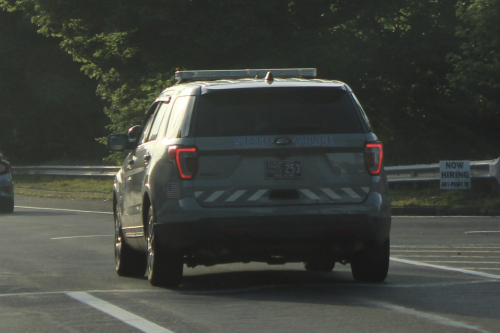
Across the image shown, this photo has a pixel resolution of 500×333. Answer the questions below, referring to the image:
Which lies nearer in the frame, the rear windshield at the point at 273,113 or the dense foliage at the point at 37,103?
the rear windshield at the point at 273,113

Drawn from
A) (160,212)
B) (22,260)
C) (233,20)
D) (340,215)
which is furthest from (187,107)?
(233,20)

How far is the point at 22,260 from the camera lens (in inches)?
477

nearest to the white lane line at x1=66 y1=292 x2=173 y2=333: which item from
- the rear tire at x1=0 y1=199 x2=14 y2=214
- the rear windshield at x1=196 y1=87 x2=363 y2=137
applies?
the rear windshield at x1=196 y1=87 x2=363 y2=137

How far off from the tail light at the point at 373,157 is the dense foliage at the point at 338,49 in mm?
19817

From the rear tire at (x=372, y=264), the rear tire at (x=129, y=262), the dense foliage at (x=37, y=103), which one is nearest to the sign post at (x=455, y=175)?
the rear tire at (x=129, y=262)

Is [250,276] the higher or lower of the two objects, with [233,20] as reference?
lower

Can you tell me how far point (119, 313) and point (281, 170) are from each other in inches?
72.5

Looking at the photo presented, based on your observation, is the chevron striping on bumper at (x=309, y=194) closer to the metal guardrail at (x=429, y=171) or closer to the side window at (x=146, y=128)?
the side window at (x=146, y=128)

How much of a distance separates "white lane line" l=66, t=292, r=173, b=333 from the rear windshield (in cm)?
156

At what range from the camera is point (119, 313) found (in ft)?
24.5

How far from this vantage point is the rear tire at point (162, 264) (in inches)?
346

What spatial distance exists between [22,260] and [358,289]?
4810 millimetres

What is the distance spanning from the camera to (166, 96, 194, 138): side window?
8617 millimetres

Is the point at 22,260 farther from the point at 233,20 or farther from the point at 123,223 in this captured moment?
the point at 233,20
